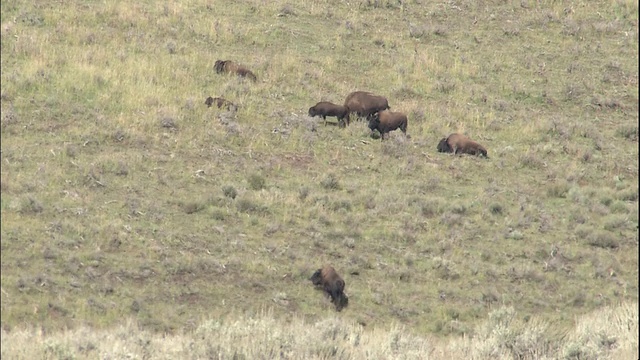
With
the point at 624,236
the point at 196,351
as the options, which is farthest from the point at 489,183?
the point at 196,351

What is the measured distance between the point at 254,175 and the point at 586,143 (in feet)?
32.8

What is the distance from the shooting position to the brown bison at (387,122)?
24094mm

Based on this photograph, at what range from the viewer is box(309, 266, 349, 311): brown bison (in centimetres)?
1720

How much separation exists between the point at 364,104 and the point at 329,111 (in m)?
1.13

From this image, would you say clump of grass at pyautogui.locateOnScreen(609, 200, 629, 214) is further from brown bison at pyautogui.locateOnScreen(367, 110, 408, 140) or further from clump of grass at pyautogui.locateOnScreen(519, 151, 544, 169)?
brown bison at pyautogui.locateOnScreen(367, 110, 408, 140)

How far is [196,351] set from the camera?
1188 cm

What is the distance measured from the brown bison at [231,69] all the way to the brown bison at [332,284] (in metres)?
8.97

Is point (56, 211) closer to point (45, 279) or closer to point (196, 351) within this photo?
point (45, 279)

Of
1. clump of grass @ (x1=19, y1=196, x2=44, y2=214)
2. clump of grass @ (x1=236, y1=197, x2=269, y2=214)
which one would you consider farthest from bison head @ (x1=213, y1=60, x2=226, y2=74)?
clump of grass @ (x1=19, y1=196, x2=44, y2=214)

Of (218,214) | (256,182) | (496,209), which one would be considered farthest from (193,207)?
(496,209)

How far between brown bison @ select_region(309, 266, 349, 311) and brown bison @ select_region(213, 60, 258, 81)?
897 cm

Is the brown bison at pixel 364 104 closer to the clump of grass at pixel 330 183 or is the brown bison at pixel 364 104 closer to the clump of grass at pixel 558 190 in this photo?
the clump of grass at pixel 330 183

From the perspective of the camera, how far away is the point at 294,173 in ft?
70.5

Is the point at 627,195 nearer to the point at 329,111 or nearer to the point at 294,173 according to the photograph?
the point at 329,111
